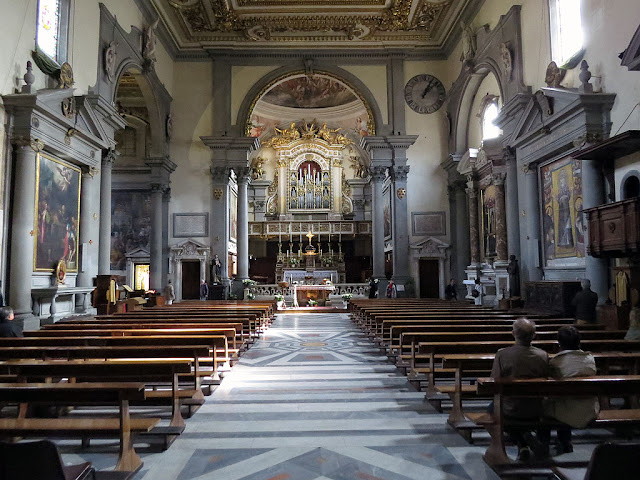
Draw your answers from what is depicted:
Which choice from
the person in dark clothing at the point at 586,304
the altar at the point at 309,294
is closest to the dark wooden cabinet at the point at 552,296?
the person in dark clothing at the point at 586,304

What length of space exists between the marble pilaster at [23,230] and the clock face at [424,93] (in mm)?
16004

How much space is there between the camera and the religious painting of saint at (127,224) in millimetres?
21500

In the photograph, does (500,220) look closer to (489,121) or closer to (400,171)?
(489,121)

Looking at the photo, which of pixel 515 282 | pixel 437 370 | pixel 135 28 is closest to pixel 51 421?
pixel 437 370

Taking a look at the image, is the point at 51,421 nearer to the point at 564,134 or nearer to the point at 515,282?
the point at 564,134

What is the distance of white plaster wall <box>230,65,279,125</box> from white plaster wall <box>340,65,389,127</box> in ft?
12.4

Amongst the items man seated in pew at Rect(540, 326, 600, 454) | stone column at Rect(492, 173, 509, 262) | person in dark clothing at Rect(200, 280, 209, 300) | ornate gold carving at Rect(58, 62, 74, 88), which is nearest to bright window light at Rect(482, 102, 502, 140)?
stone column at Rect(492, 173, 509, 262)

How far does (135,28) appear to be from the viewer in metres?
16.9

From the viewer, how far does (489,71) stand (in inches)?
704

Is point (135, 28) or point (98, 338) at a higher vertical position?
point (135, 28)

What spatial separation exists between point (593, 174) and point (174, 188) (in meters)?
16.8

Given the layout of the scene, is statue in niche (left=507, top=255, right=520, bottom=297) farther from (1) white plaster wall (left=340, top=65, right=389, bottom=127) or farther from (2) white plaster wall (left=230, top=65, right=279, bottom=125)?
(2) white plaster wall (left=230, top=65, right=279, bottom=125)

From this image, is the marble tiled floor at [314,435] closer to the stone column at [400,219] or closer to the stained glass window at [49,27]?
the stained glass window at [49,27]

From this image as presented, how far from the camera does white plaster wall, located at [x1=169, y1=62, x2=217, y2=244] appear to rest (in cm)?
2161
